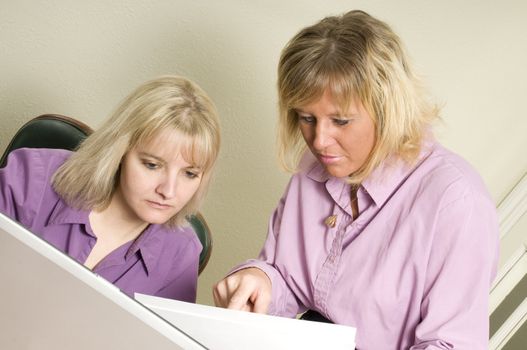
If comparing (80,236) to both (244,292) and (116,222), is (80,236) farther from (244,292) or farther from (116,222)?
(244,292)

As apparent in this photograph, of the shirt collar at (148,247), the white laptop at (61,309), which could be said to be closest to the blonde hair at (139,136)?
the shirt collar at (148,247)

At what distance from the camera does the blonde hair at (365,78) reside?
5.02 ft

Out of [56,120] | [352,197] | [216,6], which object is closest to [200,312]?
[352,197]

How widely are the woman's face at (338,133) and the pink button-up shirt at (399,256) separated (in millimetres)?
75

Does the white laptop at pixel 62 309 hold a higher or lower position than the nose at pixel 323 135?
lower

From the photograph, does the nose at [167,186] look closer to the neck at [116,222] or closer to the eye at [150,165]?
the eye at [150,165]

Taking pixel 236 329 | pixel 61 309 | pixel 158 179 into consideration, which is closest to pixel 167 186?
pixel 158 179

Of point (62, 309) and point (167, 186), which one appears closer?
point (62, 309)

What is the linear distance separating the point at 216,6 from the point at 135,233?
930mm

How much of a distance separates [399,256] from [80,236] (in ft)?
2.50

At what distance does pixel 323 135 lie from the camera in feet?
5.19

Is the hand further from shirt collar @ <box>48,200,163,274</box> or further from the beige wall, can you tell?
the beige wall

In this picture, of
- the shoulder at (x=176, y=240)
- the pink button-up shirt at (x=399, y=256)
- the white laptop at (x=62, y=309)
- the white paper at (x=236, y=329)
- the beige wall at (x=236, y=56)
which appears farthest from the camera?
the beige wall at (x=236, y=56)

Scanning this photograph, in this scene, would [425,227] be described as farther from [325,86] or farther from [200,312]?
[200,312]
